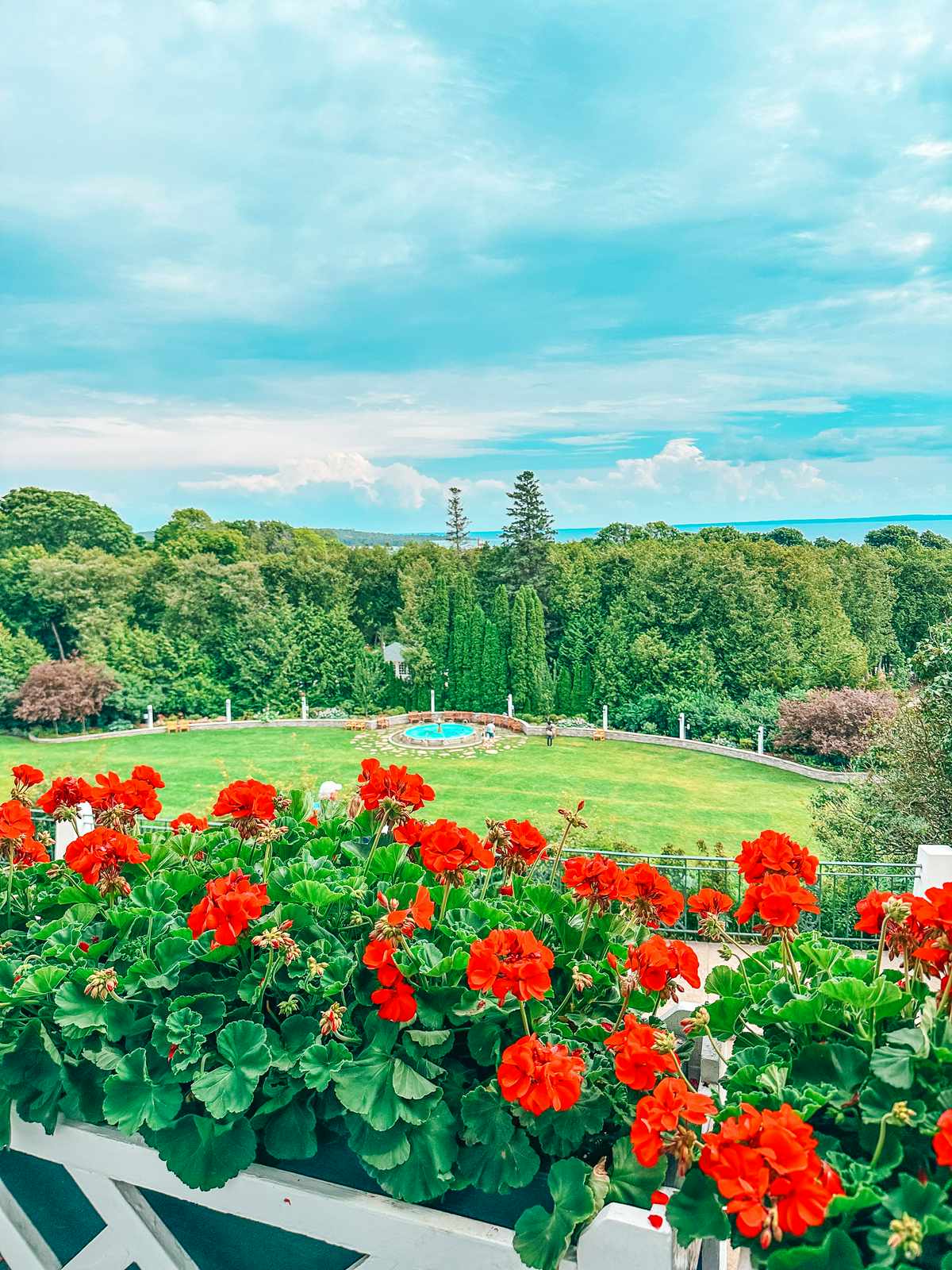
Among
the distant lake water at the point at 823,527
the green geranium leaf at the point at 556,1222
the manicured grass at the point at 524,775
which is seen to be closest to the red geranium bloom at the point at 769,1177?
the green geranium leaf at the point at 556,1222

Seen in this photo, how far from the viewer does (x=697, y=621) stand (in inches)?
925

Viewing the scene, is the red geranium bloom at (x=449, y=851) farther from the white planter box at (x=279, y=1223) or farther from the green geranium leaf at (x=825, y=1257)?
the green geranium leaf at (x=825, y=1257)

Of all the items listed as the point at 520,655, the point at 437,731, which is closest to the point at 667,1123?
the point at 437,731

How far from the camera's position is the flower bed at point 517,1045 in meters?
0.97

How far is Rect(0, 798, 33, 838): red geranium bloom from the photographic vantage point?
183 cm

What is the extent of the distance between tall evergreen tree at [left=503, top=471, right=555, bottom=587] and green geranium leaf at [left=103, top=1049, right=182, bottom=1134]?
24893 millimetres

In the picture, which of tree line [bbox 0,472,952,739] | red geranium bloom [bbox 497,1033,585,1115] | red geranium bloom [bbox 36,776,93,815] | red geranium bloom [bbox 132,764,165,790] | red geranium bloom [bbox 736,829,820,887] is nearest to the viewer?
red geranium bloom [bbox 497,1033,585,1115]

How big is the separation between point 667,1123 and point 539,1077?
0.63 feet

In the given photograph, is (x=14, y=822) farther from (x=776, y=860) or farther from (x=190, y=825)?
(x=776, y=860)

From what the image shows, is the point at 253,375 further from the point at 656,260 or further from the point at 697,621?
the point at 697,621

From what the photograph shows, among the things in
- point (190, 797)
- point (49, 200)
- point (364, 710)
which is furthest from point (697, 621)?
point (49, 200)

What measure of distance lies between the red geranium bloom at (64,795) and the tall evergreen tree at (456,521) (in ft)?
90.6

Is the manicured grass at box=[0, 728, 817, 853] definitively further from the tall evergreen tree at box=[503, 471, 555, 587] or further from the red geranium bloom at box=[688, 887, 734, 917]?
the red geranium bloom at box=[688, 887, 734, 917]

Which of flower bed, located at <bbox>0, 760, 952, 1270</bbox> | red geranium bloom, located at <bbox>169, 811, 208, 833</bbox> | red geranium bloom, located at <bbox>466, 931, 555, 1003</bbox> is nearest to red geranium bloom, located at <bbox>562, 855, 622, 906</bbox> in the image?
flower bed, located at <bbox>0, 760, 952, 1270</bbox>
